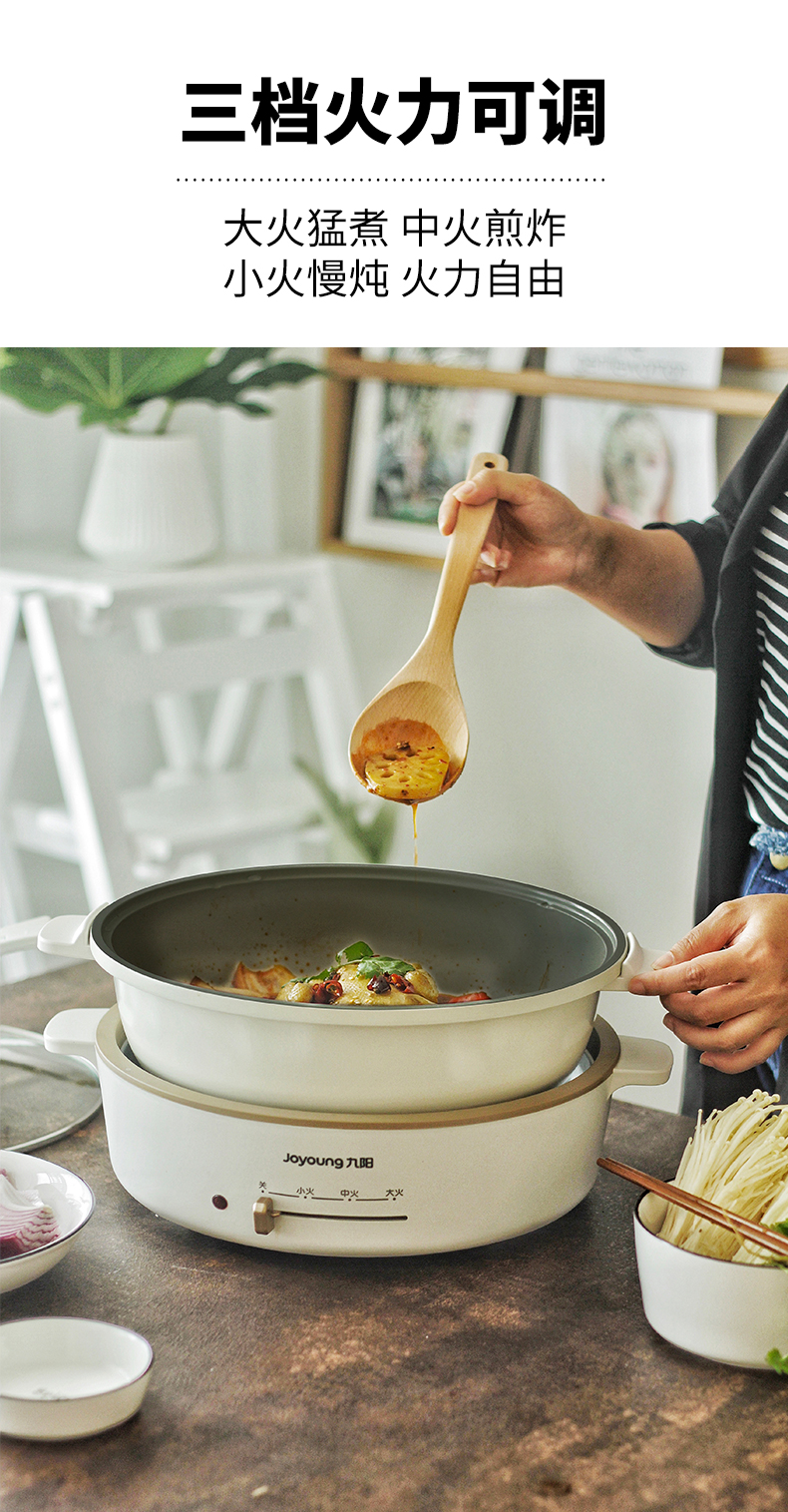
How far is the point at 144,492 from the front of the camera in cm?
257

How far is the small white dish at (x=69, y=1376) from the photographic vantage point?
0.74 metres

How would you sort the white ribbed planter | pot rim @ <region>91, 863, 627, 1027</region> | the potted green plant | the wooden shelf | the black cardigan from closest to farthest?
pot rim @ <region>91, 863, 627, 1027</region> < the black cardigan < the wooden shelf < the potted green plant < the white ribbed planter

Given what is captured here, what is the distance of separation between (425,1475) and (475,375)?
2.15m

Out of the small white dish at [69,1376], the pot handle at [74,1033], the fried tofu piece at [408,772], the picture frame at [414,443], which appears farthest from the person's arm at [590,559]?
the picture frame at [414,443]

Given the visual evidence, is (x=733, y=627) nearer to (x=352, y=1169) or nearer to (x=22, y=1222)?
(x=352, y=1169)

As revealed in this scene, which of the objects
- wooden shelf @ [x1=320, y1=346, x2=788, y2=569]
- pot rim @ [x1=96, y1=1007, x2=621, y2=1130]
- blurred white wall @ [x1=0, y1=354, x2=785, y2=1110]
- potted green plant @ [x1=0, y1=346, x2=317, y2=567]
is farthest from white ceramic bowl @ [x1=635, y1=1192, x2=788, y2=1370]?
potted green plant @ [x1=0, y1=346, x2=317, y2=567]

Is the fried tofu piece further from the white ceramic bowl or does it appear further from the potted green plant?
the potted green plant

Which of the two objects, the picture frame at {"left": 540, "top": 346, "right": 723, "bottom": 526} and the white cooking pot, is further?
the picture frame at {"left": 540, "top": 346, "right": 723, "bottom": 526}

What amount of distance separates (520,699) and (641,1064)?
166 cm

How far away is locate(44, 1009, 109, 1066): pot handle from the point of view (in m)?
1.07

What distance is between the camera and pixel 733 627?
4.66 ft

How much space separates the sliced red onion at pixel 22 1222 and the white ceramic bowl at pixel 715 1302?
1.34ft

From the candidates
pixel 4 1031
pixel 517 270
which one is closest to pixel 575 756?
pixel 517 270

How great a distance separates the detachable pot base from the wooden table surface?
3cm
